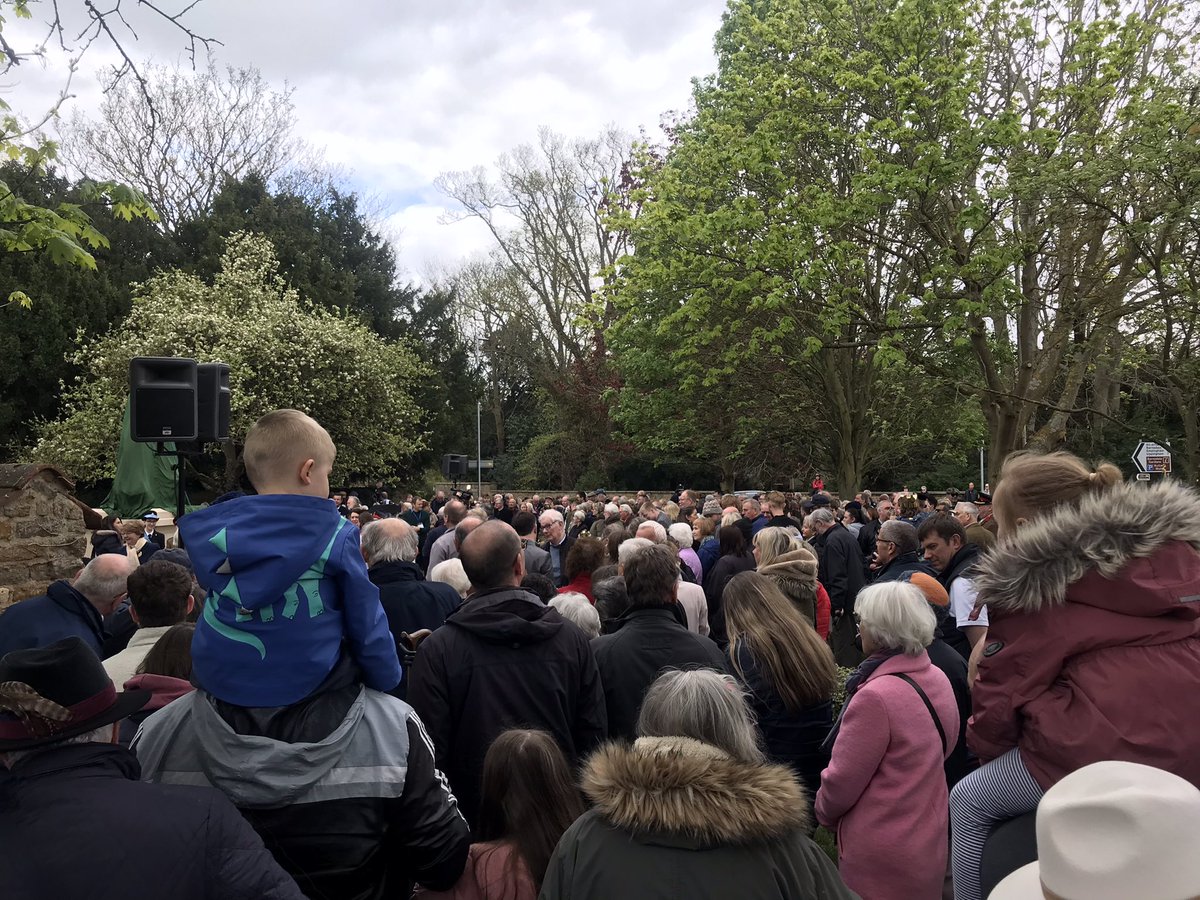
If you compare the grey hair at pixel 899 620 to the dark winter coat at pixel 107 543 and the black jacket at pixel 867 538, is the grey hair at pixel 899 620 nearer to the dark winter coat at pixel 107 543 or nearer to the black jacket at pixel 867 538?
→ the dark winter coat at pixel 107 543

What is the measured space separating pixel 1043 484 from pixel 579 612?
2.56 m

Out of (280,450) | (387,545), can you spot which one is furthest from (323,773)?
(387,545)

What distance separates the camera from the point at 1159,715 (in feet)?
6.29

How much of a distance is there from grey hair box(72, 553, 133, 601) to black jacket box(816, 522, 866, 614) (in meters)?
5.78

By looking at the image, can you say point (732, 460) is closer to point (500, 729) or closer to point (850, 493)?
point (850, 493)

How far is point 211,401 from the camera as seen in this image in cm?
708

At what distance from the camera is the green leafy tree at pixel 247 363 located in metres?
21.5

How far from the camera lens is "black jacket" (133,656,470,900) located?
2.11m

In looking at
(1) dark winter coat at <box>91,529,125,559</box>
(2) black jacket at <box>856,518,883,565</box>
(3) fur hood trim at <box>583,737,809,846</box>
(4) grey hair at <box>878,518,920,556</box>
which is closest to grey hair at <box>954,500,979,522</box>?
(2) black jacket at <box>856,518,883,565</box>

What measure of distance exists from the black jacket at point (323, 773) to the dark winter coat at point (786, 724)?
1945mm

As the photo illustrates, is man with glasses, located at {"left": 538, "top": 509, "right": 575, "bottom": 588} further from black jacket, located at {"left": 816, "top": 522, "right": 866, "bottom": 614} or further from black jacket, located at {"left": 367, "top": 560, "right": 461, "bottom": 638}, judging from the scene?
black jacket, located at {"left": 367, "top": 560, "right": 461, "bottom": 638}

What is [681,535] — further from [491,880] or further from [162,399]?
[491,880]

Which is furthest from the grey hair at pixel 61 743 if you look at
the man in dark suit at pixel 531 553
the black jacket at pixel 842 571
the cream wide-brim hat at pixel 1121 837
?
the black jacket at pixel 842 571

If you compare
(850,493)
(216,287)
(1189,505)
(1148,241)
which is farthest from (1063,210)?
(216,287)
